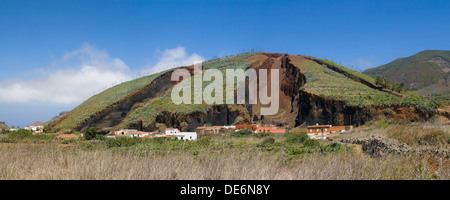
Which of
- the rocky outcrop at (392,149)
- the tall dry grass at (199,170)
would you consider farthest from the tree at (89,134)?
the rocky outcrop at (392,149)

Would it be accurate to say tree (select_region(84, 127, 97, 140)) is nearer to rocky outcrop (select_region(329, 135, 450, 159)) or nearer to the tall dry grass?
the tall dry grass

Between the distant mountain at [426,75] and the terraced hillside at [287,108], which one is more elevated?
the distant mountain at [426,75]

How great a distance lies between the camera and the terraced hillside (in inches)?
1220

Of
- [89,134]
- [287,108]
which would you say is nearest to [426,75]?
[287,108]

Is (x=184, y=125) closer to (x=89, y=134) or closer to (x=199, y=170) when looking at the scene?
(x=89, y=134)

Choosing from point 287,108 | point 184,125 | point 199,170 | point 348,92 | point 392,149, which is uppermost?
point 348,92

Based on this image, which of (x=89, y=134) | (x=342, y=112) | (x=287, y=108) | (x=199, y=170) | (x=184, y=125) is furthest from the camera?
(x=287, y=108)

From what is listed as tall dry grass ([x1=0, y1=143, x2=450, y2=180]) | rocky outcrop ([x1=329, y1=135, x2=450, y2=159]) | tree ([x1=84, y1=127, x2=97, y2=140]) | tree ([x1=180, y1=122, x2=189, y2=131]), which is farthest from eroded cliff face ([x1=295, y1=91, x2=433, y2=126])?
tall dry grass ([x1=0, y1=143, x2=450, y2=180])

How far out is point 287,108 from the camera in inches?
1996

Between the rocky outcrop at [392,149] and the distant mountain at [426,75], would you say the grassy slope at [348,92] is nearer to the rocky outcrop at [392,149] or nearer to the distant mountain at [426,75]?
the rocky outcrop at [392,149]

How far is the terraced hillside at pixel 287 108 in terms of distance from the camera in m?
31.0

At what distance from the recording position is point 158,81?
57.9 meters

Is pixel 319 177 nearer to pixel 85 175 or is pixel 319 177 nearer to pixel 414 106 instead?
pixel 85 175

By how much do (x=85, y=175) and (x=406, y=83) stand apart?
423ft
